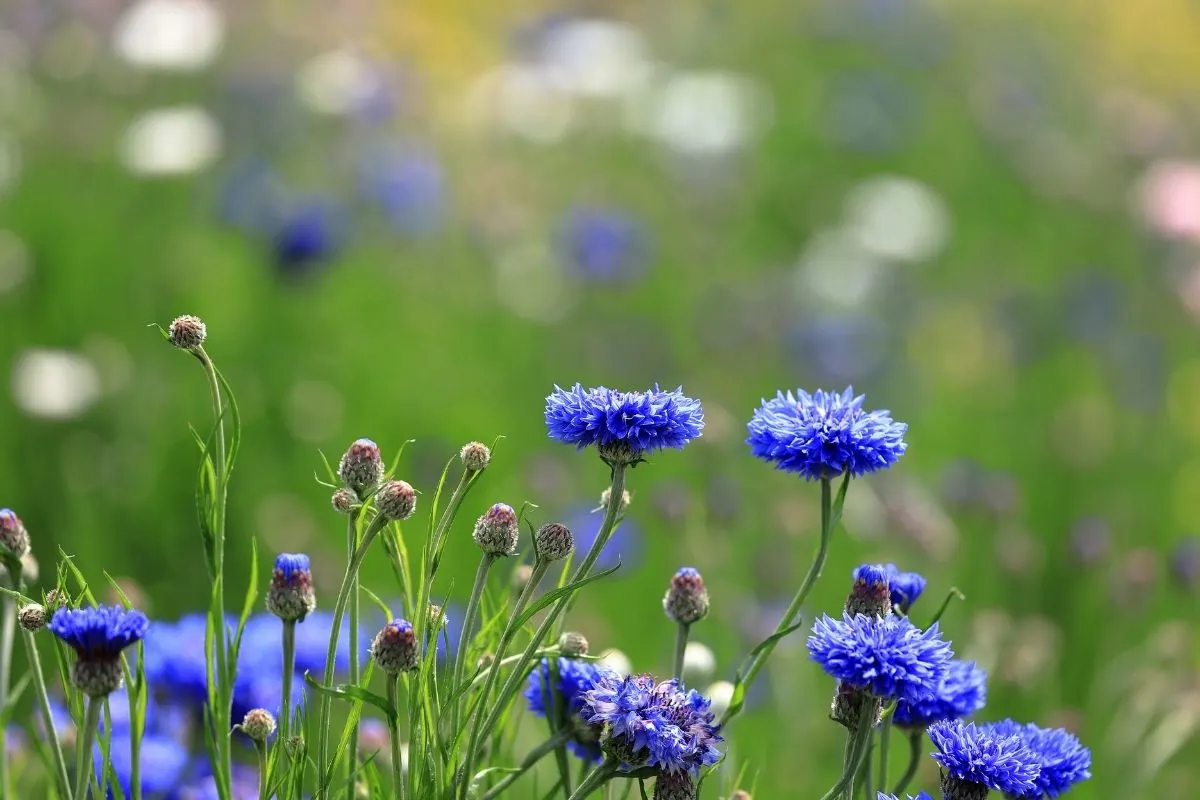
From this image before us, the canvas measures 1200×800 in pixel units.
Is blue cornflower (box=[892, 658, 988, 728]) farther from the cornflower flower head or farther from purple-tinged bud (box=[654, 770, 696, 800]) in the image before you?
the cornflower flower head

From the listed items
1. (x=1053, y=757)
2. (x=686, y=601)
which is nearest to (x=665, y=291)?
(x=686, y=601)

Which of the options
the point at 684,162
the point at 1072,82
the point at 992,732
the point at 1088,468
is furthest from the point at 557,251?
the point at 992,732

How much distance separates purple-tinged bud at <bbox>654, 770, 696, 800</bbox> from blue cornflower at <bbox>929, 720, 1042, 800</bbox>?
213 millimetres

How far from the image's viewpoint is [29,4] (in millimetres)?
5027

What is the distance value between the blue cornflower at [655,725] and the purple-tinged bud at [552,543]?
11 centimetres

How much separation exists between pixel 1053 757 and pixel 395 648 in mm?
573

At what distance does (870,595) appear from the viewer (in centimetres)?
119

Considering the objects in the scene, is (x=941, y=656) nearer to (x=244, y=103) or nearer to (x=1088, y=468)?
(x=1088, y=468)

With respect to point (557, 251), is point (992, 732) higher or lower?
lower

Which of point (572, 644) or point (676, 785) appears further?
point (572, 644)

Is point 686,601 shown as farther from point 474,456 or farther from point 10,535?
point 10,535

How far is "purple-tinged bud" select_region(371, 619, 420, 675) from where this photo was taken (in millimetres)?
1122

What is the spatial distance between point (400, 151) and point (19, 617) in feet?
14.1

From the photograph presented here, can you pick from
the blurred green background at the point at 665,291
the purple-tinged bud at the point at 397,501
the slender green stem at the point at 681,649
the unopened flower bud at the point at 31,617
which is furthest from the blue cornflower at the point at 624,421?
the blurred green background at the point at 665,291
